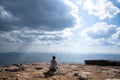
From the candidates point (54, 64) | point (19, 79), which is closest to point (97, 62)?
point (54, 64)

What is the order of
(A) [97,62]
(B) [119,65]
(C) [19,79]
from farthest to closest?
(A) [97,62], (B) [119,65], (C) [19,79]

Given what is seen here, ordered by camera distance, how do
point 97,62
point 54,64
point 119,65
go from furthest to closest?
point 97,62
point 119,65
point 54,64

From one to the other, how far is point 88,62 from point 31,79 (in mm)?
18210

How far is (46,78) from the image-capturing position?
58.6 ft

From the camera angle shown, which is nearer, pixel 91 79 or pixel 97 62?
pixel 91 79

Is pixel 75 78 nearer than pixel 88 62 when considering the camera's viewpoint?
Yes

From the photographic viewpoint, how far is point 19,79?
17.1 m

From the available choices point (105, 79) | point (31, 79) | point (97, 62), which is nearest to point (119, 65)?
point (97, 62)

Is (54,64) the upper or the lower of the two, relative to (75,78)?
upper

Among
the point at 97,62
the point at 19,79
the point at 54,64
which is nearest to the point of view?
the point at 19,79

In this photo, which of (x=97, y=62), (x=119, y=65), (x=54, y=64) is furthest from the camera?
(x=97, y=62)

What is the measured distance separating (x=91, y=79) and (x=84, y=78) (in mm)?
783

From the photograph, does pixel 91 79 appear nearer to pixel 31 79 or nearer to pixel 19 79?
pixel 31 79

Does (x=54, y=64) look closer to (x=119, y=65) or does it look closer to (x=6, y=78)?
(x=6, y=78)
